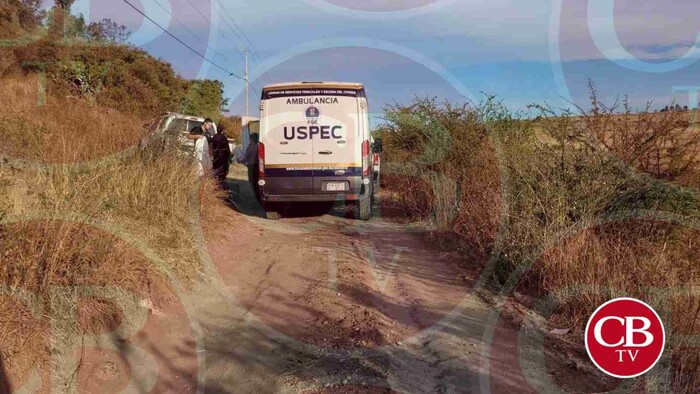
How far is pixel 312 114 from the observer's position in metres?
10.3

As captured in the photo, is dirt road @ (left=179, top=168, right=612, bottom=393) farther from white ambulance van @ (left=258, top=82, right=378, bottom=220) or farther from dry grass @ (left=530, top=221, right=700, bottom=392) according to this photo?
white ambulance van @ (left=258, top=82, right=378, bottom=220)

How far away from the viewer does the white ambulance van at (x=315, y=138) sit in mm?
10336

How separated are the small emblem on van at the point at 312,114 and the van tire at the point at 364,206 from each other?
1.61m

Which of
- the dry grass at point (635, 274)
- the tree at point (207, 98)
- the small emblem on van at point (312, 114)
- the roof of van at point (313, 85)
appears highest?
the tree at point (207, 98)

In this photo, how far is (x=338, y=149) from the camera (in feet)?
34.0

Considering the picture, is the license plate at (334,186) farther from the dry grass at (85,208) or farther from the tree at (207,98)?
the tree at (207,98)

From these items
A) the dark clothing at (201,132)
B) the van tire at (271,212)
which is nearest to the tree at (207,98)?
the dark clothing at (201,132)

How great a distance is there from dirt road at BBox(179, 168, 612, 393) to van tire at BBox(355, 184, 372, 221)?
2.25 m

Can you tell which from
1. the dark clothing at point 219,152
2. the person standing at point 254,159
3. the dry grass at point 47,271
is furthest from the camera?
the dark clothing at point 219,152

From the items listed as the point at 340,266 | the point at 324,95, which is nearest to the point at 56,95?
the point at 324,95

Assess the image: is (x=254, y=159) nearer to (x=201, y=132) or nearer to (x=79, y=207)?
(x=201, y=132)

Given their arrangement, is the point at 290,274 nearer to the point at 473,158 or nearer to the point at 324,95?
the point at 324,95

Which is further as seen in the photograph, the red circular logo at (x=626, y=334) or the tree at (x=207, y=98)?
the tree at (x=207, y=98)

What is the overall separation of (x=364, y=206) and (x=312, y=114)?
213 centimetres
